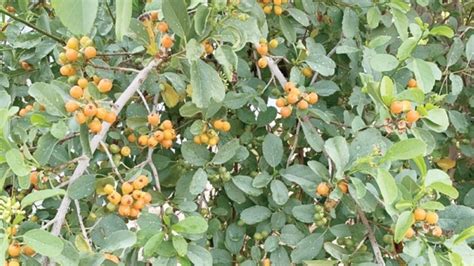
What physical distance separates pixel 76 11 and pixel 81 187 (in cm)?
41

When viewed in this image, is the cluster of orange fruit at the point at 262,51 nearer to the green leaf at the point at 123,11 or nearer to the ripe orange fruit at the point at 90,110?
the ripe orange fruit at the point at 90,110

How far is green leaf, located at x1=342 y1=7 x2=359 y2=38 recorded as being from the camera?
104cm

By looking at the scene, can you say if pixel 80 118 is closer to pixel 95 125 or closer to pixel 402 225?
pixel 95 125

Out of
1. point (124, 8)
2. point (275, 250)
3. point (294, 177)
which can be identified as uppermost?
point (124, 8)

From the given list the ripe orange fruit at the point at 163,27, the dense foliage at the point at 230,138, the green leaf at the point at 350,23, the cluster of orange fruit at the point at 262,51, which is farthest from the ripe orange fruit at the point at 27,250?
the green leaf at the point at 350,23

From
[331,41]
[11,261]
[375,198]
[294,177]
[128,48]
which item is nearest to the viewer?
[11,261]

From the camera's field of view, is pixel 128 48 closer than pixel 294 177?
No

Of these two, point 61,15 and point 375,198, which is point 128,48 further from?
point 61,15

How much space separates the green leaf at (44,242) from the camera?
2.16 ft

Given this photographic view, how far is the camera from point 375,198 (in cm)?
83

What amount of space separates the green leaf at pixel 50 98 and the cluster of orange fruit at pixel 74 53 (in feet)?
0.33

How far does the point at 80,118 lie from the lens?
0.73 m

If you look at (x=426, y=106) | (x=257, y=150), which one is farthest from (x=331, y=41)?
(x=426, y=106)

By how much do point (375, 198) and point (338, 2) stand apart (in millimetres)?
420
